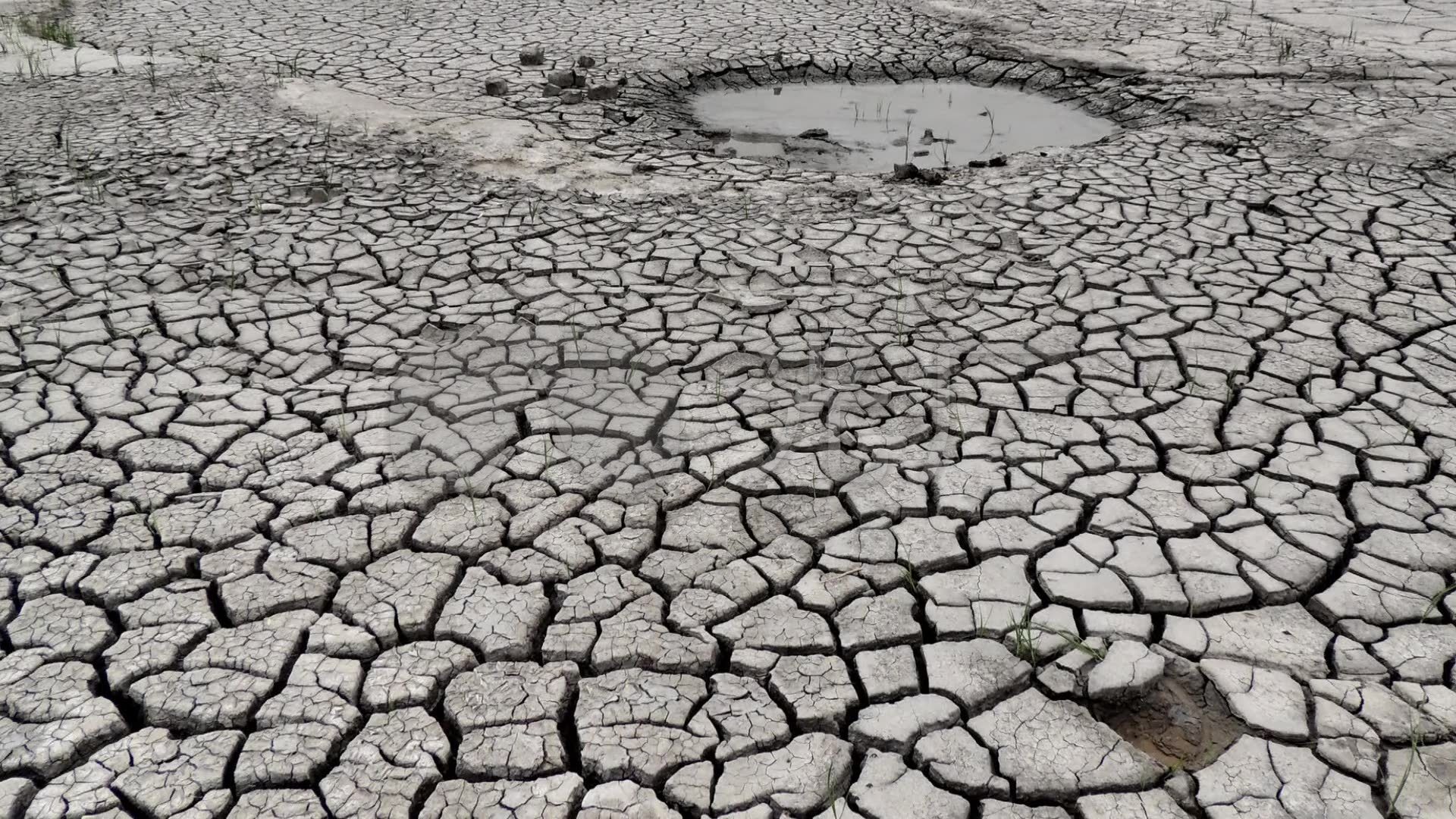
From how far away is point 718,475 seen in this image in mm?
2607

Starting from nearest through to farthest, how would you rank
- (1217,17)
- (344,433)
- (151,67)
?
(344,433)
(151,67)
(1217,17)

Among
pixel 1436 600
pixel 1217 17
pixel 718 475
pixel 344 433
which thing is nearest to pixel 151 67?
pixel 344 433

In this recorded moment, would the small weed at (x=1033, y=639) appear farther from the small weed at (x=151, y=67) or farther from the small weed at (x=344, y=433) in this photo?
the small weed at (x=151, y=67)

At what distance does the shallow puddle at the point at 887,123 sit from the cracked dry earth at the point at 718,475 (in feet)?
1.02

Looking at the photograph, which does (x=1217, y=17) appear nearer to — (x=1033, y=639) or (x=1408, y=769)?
(x=1033, y=639)

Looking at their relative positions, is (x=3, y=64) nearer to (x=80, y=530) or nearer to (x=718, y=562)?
(x=80, y=530)

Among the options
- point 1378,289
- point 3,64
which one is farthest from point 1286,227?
point 3,64

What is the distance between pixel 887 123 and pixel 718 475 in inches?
134

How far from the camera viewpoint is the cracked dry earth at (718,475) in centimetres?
184

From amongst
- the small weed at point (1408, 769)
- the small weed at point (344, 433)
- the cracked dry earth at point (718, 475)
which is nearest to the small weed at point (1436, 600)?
the cracked dry earth at point (718, 475)

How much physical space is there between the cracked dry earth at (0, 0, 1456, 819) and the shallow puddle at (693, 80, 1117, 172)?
31cm

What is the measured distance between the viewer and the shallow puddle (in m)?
4.98

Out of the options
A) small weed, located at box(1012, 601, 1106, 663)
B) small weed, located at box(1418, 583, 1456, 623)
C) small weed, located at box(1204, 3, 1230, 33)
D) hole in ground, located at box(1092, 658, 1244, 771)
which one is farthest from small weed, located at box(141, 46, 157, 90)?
small weed, located at box(1204, 3, 1230, 33)

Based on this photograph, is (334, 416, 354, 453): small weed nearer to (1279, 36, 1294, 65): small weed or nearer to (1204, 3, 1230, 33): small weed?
(1279, 36, 1294, 65): small weed
